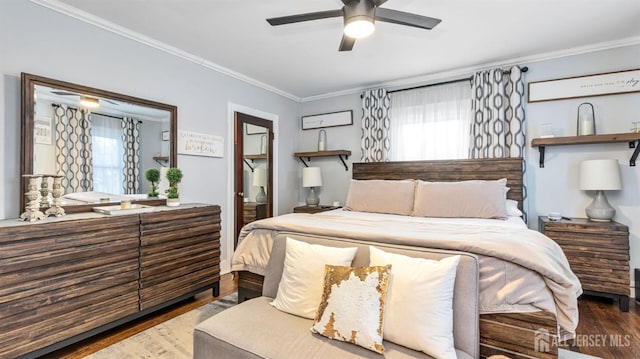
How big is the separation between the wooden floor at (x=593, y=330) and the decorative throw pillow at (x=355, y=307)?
5.50ft

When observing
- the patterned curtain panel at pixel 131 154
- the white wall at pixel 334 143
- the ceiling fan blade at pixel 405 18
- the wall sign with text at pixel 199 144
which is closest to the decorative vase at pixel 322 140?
the white wall at pixel 334 143

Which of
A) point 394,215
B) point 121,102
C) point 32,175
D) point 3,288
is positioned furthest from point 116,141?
point 394,215

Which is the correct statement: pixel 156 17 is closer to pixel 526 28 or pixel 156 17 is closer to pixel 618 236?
pixel 526 28

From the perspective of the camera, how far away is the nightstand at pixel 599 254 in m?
2.54

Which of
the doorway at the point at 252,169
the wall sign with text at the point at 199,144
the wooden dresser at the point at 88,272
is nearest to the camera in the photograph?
the wooden dresser at the point at 88,272

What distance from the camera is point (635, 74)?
2887 millimetres

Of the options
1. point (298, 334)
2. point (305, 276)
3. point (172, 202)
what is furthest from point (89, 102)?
point (298, 334)

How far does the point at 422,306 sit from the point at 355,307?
306 millimetres

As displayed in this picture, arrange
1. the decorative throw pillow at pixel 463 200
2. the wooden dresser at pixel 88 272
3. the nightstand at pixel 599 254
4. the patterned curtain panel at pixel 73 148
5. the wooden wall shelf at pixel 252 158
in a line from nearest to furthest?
the wooden dresser at pixel 88 272, the patterned curtain panel at pixel 73 148, the nightstand at pixel 599 254, the decorative throw pillow at pixel 463 200, the wooden wall shelf at pixel 252 158

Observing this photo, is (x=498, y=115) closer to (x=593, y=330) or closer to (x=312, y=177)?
(x=593, y=330)

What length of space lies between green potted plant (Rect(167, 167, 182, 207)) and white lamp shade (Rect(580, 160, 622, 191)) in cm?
397

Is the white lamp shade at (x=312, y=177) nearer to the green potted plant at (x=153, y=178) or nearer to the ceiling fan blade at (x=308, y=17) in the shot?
the green potted plant at (x=153, y=178)

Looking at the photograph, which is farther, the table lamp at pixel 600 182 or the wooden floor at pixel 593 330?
the table lamp at pixel 600 182

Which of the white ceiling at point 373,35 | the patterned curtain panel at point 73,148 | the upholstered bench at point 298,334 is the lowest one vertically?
the upholstered bench at point 298,334
